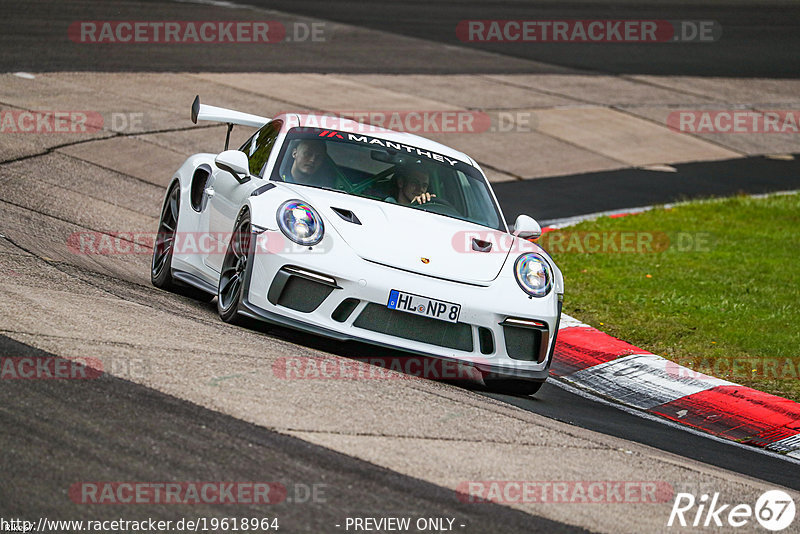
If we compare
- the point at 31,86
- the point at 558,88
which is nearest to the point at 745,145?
the point at 558,88

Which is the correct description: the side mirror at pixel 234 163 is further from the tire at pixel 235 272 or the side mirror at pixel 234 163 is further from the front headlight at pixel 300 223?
the front headlight at pixel 300 223

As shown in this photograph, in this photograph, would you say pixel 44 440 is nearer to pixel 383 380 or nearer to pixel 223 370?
pixel 223 370

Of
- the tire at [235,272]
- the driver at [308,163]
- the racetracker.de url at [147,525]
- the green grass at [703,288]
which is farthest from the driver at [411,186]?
the racetracker.de url at [147,525]

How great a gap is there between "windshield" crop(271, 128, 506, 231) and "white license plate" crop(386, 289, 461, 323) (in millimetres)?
1167

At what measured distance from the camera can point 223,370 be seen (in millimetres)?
5613

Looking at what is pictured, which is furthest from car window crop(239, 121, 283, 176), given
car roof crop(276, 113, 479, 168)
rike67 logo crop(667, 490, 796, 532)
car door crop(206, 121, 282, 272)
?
rike67 logo crop(667, 490, 796, 532)

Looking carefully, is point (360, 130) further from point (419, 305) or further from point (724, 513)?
point (724, 513)

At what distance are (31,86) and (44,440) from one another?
1170 centimetres

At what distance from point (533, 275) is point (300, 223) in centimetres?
145

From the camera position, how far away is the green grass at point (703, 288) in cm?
865

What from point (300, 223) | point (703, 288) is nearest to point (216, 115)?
point (300, 223)

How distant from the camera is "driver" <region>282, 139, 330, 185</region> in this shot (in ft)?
24.9

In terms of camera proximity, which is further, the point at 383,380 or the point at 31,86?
the point at 31,86

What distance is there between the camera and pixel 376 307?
653 cm
